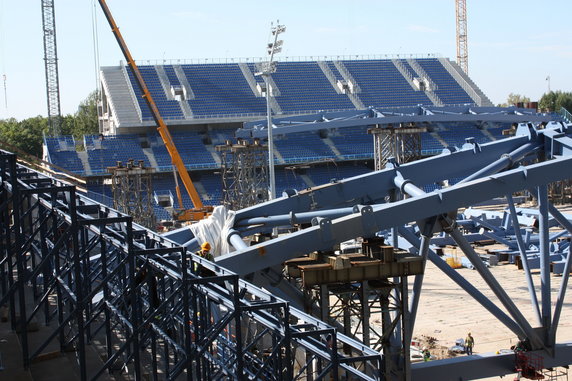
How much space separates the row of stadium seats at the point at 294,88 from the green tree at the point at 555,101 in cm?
3793

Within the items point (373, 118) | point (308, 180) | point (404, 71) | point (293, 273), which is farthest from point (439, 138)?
point (293, 273)

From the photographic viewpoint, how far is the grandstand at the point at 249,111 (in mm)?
59594

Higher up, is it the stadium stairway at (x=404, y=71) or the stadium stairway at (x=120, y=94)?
the stadium stairway at (x=404, y=71)

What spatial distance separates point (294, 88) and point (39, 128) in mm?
45870

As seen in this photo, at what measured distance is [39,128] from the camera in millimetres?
102750

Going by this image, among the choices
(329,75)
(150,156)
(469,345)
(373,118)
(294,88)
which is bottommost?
(469,345)

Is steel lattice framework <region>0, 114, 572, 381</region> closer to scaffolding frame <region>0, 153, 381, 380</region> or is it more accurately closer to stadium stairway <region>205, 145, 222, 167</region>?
scaffolding frame <region>0, 153, 381, 380</region>

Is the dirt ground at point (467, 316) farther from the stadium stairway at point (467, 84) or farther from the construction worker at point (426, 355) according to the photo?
the stadium stairway at point (467, 84)

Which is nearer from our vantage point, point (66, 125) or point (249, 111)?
point (249, 111)

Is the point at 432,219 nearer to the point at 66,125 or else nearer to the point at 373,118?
the point at 373,118

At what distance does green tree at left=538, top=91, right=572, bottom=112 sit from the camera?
10938cm

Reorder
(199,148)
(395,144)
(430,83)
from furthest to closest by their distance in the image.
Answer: (430,83) < (199,148) < (395,144)

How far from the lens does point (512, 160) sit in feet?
60.0

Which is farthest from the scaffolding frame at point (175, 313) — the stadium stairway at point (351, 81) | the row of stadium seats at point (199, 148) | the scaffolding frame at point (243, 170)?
the stadium stairway at point (351, 81)
